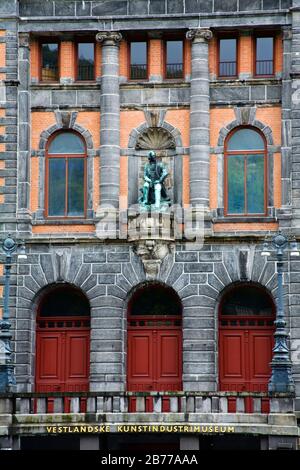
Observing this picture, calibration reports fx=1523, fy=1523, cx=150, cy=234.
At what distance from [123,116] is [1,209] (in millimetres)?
5583

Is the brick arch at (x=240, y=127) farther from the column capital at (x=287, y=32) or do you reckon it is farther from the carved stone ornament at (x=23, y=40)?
the carved stone ornament at (x=23, y=40)

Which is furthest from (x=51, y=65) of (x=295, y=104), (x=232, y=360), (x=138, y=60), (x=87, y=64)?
(x=232, y=360)

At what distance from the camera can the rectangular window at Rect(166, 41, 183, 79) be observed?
5578cm

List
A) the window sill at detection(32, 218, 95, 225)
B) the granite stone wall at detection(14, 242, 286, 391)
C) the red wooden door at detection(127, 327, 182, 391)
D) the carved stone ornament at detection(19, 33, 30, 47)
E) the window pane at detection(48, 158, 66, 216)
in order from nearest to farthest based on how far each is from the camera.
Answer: the granite stone wall at detection(14, 242, 286, 391), the red wooden door at detection(127, 327, 182, 391), the window sill at detection(32, 218, 95, 225), the window pane at detection(48, 158, 66, 216), the carved stone ornament at detection(19, 33, 30, 47)

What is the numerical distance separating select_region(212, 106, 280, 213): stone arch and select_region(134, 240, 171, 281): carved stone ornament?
94.4 inches

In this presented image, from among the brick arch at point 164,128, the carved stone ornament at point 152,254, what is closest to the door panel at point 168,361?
the carved stone ornament at point 152,254

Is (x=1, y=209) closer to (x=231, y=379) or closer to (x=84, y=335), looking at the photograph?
(x=84, y=335)

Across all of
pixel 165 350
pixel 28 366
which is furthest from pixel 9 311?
pixel 165 350

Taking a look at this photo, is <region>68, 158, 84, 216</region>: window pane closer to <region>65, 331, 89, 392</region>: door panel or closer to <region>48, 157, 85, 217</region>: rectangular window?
<region>48, 157, 85, 217</region>: rectangular window

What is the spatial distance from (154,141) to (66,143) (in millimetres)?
3239

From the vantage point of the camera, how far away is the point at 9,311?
5425 centimetres

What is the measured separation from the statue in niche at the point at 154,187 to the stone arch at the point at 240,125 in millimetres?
1949

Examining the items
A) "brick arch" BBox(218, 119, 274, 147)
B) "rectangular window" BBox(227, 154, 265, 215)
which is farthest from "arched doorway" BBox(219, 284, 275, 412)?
"brick arch" BBox(218, 119, 274, 147)

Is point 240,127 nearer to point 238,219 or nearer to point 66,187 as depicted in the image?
point 238,219
